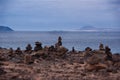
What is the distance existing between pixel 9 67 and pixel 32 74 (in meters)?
6.59

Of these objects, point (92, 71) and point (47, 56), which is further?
point (47, 56)

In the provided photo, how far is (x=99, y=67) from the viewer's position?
1797 inches

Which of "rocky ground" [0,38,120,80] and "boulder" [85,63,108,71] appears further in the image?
"boulder" [85,63,108,71]

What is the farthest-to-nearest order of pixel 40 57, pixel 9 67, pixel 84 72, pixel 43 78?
pixel 40 57 → pixel 9 67 → pixel 84 72 → pixel 43 78

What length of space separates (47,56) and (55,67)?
10.7 m

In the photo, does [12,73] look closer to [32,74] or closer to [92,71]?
[32,74]

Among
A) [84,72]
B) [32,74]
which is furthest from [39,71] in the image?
[84,72]

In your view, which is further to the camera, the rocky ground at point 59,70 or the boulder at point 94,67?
the boulder at point 94,67

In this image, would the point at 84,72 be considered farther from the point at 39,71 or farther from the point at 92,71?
the point at 39,71

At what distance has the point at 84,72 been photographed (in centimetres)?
4462

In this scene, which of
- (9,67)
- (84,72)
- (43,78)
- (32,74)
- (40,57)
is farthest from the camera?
(40,57)

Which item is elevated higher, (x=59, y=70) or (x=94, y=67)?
(x=94, y=67)

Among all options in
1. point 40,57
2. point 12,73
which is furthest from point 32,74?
point 40,57

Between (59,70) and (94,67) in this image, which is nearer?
(94,67)
